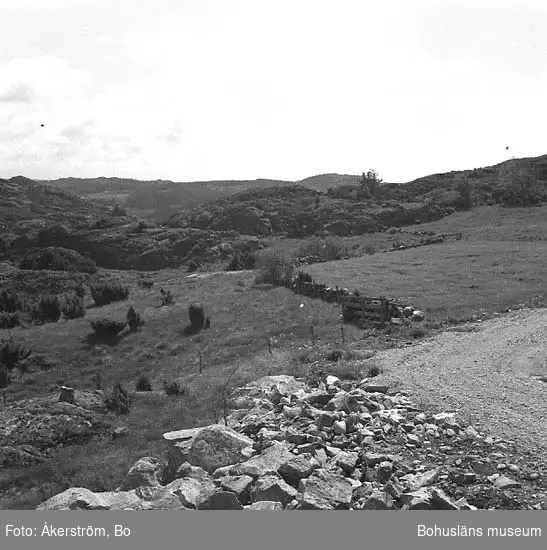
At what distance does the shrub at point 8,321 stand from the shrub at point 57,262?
35.0m

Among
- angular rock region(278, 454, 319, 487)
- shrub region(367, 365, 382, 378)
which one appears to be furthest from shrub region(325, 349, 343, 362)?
angular rock region(278, 454, 319, 487)

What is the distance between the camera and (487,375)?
1520 cm

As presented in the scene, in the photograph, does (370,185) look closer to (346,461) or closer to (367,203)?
(367,203)

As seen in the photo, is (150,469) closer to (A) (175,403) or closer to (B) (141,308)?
(A) (175,403)

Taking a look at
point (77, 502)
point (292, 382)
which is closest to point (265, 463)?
point (77, 502)

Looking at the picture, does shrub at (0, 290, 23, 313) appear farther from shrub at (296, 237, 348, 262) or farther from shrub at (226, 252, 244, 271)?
shrub at (296, 237, 348, 262)

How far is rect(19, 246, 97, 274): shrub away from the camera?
75375 mm

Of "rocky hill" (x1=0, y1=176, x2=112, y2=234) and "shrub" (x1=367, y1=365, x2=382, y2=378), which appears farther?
"rocky hill" (x1=0, y1=176, x2=112, y2=234)

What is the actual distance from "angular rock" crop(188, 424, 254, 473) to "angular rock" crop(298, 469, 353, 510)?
213 centimetres

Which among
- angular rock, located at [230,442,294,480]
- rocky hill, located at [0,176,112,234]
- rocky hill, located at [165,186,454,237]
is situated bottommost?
angular rock, located at [230,442,294,480]

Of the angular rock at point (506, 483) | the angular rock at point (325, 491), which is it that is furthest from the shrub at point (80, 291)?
the angular rock at point (506, 483)

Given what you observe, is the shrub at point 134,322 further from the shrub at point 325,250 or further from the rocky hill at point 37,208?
the rocky hill at point 37,208

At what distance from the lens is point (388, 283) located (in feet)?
125

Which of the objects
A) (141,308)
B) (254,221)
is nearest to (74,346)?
(141,308)
